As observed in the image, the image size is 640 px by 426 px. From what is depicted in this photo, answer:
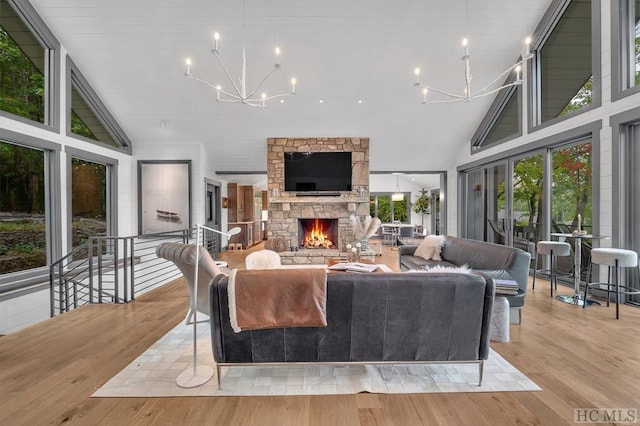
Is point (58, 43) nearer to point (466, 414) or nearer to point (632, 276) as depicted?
point (466, 414)

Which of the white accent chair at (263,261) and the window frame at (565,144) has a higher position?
the window frame at (565,144)

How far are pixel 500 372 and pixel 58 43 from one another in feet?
24.5

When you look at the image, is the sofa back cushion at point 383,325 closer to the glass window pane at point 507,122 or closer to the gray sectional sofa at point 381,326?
the gray sectional sofa at point 381,326

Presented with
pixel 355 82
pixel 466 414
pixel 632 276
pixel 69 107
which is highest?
pixel 355 82

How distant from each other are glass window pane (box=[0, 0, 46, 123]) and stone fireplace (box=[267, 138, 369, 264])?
4.13 metres

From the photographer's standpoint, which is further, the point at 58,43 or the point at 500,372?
the point at 58,43

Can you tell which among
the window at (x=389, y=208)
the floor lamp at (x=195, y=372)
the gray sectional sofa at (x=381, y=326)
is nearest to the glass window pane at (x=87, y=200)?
the floor lamp at (x=195, y=372)

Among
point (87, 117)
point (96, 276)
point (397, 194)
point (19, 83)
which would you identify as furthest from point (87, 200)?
point (397, 194)

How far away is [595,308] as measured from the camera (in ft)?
12.5

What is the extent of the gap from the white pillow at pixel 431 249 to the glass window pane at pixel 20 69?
20.8 feet

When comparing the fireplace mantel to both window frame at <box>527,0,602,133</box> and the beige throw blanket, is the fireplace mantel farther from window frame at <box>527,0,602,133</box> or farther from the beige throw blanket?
the beige throw blanket

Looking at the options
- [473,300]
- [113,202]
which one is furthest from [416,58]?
[113,202]

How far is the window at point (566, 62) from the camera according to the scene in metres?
4.37

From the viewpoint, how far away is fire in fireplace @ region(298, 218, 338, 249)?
7.73 metres
